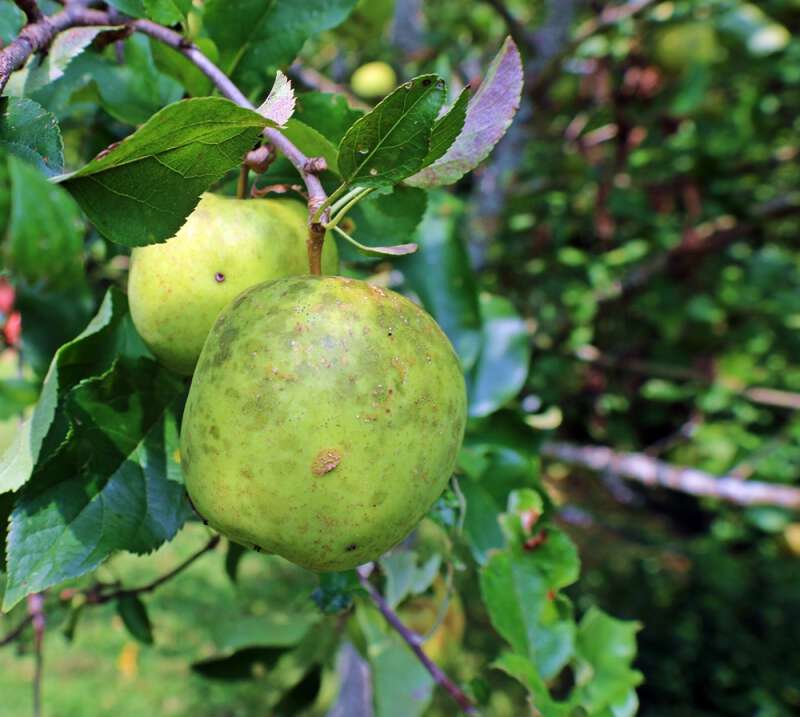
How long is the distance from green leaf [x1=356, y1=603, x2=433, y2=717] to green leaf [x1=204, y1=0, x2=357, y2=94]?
107 centimetres

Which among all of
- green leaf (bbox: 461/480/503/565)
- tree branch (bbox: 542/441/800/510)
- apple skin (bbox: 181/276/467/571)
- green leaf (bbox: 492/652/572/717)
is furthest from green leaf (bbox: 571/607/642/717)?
tree branch (bbox: 542/441/800/510)

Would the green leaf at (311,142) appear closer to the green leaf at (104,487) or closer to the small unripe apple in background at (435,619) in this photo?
the green leaf at (104,487)

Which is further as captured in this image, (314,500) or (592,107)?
(592,107)

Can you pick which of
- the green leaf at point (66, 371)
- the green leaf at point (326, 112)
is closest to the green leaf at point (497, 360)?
the green leaf at point (326, 112)

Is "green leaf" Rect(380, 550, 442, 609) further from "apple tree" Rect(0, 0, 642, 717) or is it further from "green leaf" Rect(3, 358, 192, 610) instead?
"green leaf" Rect(3, 358, 192, 610)

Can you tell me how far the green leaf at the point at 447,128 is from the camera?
2.30 feet

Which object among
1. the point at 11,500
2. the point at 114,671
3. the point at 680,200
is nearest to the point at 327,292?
the point at 11,500

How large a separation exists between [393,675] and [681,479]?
4.18 feet

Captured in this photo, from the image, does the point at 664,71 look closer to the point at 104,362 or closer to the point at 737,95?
the point at 737,95

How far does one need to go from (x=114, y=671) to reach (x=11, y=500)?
10.7 ft

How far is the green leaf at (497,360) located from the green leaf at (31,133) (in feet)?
3.17

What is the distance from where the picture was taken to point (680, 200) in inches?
129

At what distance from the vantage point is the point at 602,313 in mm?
3473

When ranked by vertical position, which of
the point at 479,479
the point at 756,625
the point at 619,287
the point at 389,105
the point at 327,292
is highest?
the point at 389,105
